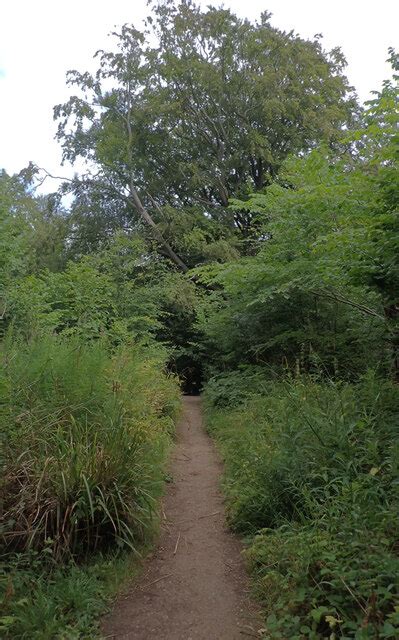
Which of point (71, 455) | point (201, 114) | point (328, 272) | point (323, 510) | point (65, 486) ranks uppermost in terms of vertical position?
point (201, 114)

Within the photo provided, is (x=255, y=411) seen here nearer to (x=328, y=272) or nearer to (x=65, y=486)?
(x=328, y=272)

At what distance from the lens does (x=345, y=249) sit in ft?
19.7

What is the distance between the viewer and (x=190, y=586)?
3877 mm

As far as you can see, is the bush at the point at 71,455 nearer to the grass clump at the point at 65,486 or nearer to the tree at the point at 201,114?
the grass clump at the point at 65,486

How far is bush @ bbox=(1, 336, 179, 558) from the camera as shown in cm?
389

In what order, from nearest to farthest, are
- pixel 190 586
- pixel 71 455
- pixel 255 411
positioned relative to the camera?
pixel 190 586 → pixel 71 455 → pixel 255 411

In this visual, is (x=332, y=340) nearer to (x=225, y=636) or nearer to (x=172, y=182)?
(x=225, y=636)

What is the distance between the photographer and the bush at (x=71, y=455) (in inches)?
153

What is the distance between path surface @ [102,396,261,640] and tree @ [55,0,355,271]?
55.6 ft

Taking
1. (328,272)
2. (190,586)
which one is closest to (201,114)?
(328,272)

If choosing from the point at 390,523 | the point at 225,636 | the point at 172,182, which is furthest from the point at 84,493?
the point at 172,182

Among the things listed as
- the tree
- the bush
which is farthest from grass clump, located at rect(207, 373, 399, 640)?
the tree

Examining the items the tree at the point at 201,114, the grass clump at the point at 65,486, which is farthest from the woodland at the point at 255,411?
the tree at the point at 201,114

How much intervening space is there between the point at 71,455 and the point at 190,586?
1.42 meters
